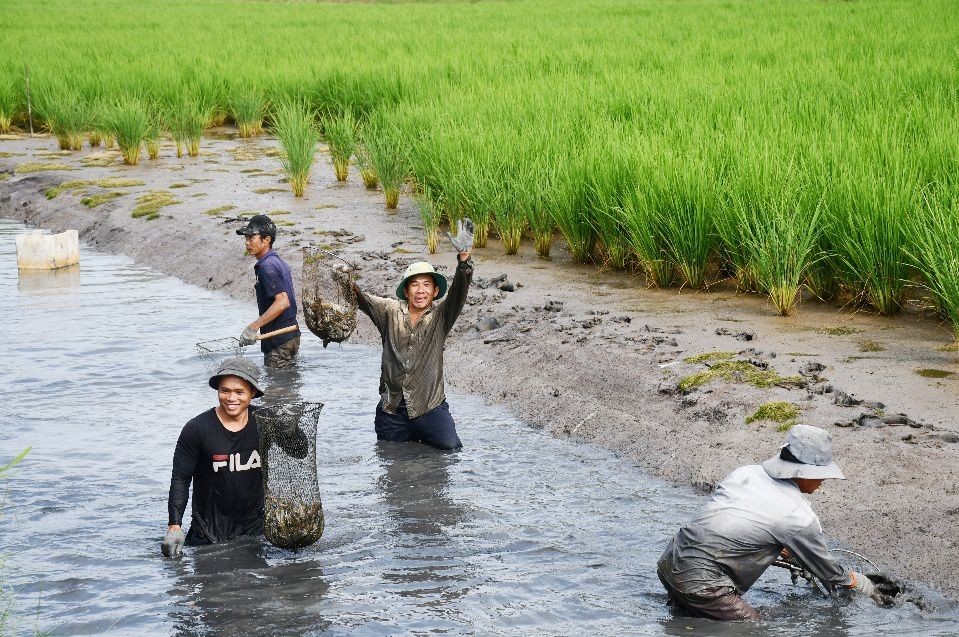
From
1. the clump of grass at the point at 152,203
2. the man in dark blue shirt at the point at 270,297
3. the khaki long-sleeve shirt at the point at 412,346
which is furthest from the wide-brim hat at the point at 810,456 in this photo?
the clump of grass at the point at 152,203

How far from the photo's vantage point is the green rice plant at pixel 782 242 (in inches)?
371

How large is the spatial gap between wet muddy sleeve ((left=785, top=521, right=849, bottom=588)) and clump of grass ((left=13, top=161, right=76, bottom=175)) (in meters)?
16.4

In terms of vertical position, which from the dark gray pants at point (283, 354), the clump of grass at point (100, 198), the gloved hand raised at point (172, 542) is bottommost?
the gloved hand raised at point (172, 542)

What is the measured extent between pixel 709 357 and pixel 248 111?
15186 millimetres

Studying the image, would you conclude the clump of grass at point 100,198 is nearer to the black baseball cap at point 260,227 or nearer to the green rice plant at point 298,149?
the green rice plant at point 298,149

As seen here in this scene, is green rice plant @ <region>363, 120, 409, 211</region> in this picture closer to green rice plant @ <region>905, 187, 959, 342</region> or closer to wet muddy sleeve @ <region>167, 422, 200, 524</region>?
green rice plant @ <region>905, 187, 959, 342</region>

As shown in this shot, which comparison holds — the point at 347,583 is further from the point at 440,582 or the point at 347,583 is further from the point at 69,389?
the point at 69,389

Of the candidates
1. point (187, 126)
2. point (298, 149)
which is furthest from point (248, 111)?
point (298, 149)

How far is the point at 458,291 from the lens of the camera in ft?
24.0

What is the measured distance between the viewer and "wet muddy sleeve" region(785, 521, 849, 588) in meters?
5.12

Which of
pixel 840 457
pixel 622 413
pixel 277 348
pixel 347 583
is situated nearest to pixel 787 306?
pixel 622 413

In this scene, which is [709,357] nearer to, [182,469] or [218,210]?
[182,469]

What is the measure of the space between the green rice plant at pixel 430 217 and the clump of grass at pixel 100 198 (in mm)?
5831

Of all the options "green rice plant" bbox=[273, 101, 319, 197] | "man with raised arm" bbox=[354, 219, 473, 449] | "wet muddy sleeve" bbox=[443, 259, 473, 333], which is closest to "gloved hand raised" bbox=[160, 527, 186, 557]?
"man with raised arm" bbox=[354, 219, 473, 449]
